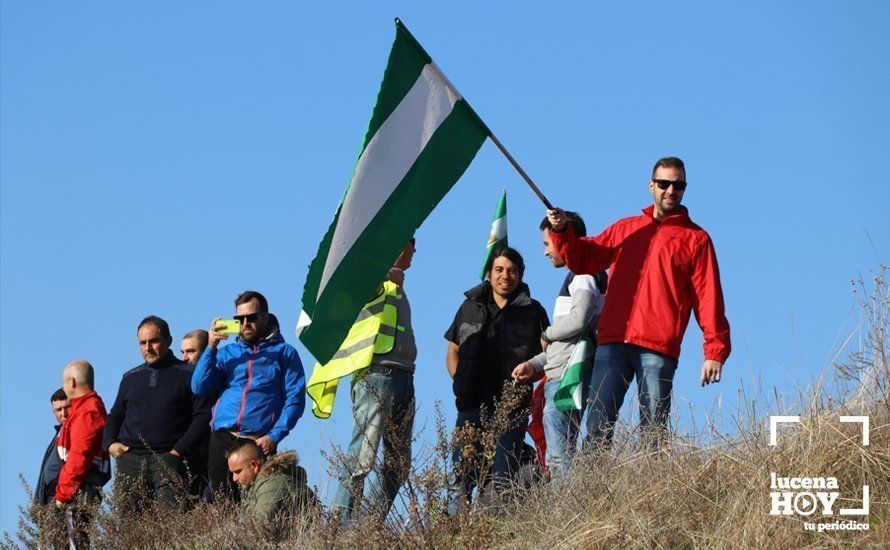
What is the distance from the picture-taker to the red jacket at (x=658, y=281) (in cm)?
794

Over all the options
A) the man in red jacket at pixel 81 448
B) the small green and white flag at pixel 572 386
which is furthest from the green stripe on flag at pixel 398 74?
the man in red jacket at pixel 81 448

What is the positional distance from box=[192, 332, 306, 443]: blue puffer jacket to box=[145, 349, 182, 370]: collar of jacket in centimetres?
63

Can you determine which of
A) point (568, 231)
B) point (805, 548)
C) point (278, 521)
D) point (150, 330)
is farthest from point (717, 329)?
point (150, 330)

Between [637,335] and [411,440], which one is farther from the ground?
[637,335]

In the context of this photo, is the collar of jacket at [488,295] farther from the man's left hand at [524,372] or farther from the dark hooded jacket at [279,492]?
the dark hooded jacket at [279,492]

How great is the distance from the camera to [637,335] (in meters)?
7.95

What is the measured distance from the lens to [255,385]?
959 cm

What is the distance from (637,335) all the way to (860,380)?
1259 millimetres

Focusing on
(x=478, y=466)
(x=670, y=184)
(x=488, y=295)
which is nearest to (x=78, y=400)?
(x=488, y=295)

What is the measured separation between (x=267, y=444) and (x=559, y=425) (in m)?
2.08

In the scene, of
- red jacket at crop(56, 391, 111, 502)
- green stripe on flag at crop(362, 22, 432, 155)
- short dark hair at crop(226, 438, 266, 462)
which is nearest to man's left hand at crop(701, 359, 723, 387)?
green stripe on flag at crop(362, 22, 432, 155)

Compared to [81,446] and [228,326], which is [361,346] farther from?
[81,446]

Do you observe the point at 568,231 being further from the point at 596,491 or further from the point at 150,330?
the point at 150,330

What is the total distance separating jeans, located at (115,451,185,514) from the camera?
9.41m
